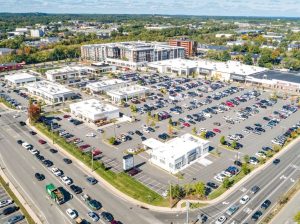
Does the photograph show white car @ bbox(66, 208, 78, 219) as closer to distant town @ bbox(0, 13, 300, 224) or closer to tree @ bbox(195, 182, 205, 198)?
distant town @ bbox(0, 13, 300, 224)

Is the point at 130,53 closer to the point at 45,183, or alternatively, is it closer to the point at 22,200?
the point at 45,183

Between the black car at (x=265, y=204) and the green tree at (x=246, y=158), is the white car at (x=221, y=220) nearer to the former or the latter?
the black car at (x=265, y=204)

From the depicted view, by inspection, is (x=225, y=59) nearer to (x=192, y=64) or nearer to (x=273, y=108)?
(x=192, y=64)

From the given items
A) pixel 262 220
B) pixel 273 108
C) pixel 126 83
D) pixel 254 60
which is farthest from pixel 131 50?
pixel 262 220

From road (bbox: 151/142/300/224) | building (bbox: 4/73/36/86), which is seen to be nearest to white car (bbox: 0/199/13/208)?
road (bbox: 151/142/300/224)

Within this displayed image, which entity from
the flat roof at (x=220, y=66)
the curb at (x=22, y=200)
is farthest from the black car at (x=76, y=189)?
the flat roof at (x=220, y=66)
